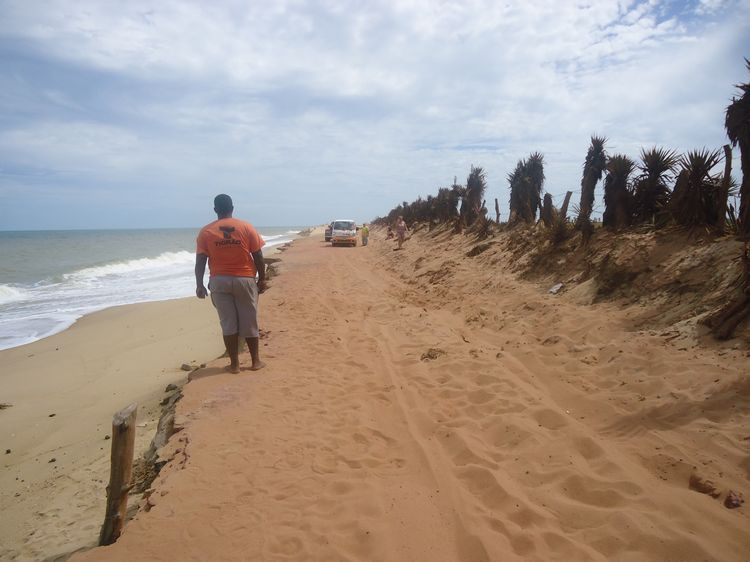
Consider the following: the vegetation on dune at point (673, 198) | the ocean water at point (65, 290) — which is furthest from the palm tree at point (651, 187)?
the ocean water at point (65, 290)

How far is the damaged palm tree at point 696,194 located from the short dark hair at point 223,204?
682cm

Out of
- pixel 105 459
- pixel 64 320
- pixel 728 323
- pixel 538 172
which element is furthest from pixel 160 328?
pixel 538 172

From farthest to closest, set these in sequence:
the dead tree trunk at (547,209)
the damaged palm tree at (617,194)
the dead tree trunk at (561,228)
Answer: the dead tree trunk at (547,209) → the dead tree trunk at (561,228) → the damaged palm tree at (617,194)

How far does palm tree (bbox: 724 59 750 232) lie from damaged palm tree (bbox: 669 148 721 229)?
0.87 m

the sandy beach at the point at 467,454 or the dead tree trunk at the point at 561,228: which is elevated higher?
the dead tree trunk at the point at 561,228

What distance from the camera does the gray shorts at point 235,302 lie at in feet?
15.7

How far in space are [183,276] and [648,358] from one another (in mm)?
20498

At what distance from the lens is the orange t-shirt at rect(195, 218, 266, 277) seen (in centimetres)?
473

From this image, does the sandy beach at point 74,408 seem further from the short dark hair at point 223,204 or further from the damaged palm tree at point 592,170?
the damaged palm tree at point 592,170

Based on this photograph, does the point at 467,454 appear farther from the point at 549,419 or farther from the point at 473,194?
the point at 473,194

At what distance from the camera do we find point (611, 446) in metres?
3.19

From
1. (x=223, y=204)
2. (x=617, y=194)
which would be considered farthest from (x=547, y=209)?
(x=223, y=204)

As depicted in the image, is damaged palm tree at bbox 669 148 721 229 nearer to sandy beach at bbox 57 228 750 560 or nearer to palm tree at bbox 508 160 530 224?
sandy beach at bbox 57 228 750 560

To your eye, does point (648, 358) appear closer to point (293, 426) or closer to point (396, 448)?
point (396, 448)
